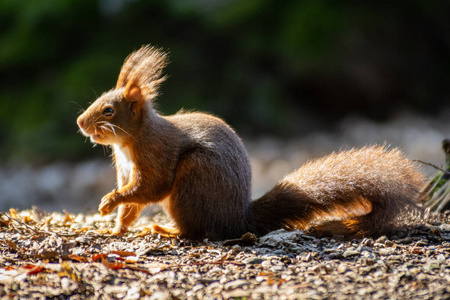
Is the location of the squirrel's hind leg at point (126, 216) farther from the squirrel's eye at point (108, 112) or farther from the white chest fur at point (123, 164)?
the squirrel's eye at point (108, 112)

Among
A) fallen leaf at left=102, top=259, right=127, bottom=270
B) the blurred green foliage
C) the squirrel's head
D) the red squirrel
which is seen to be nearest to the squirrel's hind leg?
the red squirrel

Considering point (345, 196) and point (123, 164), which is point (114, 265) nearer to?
point (123, 164)

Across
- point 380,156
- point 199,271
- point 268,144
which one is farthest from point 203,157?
point 268,144

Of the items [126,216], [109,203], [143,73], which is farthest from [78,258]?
[143,73]

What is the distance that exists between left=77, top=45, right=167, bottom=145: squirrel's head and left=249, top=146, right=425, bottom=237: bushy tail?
884 millimetres

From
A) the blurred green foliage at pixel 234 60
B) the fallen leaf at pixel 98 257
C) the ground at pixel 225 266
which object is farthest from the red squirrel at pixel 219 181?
the blurred green foliage at pixel 234 60

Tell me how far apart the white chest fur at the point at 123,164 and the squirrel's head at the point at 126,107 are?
3.3 inches

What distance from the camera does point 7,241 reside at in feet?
9.25

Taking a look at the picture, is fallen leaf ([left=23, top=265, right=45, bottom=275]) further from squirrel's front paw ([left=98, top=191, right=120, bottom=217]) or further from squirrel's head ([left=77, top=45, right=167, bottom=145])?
squirrel's head ([left=77, top=45, right=167, bottom=145])

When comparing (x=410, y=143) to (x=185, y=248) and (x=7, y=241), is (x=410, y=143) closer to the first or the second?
(x=185, y=248)

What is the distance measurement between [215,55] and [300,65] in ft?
4.63

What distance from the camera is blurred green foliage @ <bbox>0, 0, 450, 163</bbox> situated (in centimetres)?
825

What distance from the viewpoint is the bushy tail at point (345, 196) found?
300 centimetres

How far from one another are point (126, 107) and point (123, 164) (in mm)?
360
